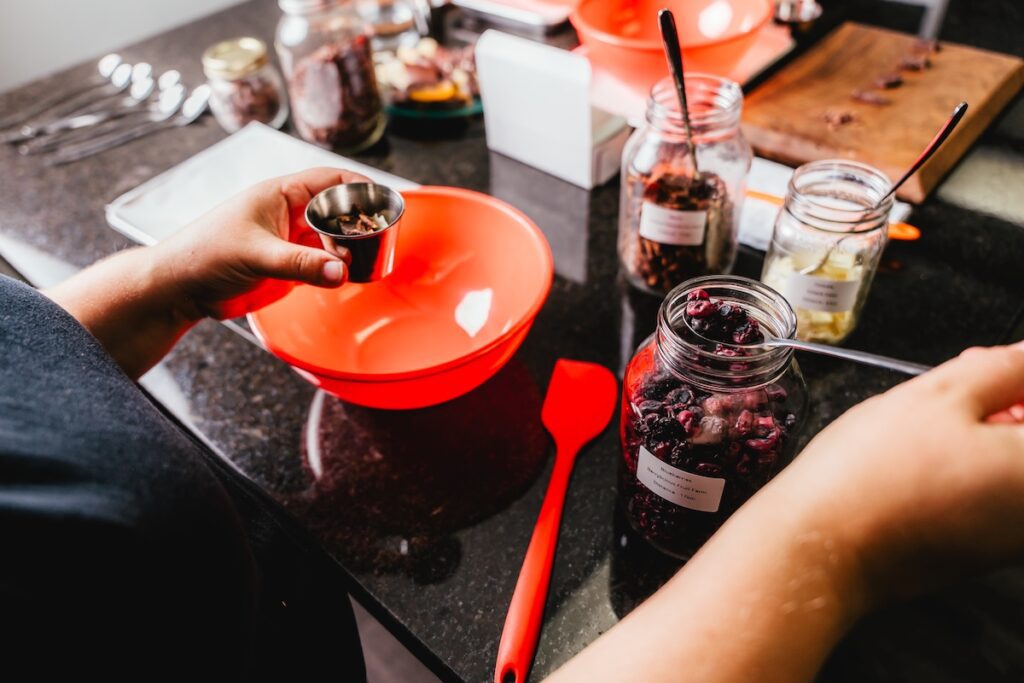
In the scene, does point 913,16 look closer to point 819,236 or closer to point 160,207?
point 819,236

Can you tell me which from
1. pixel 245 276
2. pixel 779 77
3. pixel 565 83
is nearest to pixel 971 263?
pixel 779 77

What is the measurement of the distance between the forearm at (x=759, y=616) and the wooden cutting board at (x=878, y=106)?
0.75 metres

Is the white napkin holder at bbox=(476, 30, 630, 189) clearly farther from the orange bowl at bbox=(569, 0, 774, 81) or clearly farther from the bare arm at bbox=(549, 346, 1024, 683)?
the bare arm at bbox=(549, 346, 1024, 683)

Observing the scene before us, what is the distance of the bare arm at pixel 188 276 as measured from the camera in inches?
26.7

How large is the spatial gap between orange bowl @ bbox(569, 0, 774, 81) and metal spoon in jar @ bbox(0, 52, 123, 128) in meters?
1.06

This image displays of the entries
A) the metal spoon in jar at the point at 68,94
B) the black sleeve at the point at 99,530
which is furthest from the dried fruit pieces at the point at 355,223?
the metal spoon in jar at the point at 68,94

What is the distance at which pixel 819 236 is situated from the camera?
739 mm

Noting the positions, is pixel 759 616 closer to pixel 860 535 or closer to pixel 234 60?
pixel 860 535

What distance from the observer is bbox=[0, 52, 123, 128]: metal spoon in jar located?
4.46 ft

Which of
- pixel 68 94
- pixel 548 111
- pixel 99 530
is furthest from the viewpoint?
pixel 68 94

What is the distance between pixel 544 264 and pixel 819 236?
0.30 metres

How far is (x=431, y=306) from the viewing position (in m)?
0.88

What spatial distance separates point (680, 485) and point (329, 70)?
0.92 metres

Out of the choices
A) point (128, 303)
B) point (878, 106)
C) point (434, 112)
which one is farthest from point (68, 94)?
point (878, 106)
